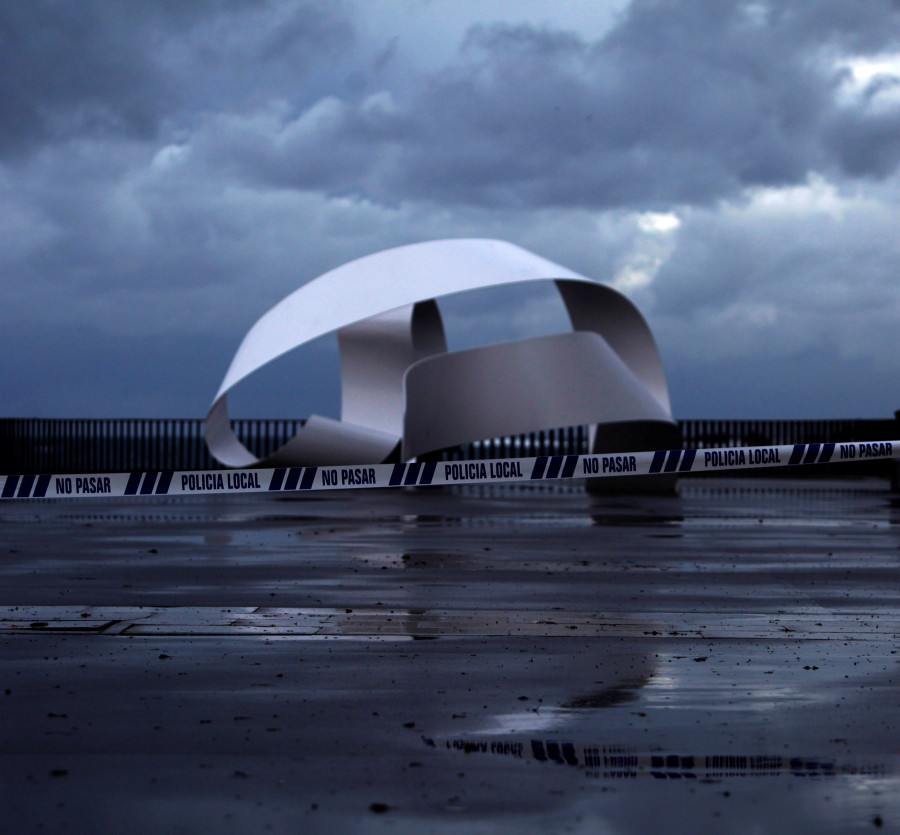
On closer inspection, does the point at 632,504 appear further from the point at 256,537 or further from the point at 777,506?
the point at 256,537

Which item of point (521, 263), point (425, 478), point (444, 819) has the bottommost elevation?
point (444, 819)

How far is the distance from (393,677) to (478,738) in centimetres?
147

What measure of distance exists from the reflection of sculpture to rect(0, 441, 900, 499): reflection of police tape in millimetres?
13385

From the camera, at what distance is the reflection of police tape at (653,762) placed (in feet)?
16.9

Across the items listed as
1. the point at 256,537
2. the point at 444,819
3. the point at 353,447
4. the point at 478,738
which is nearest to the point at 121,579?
the point at 256,537

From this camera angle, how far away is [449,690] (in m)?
6.76

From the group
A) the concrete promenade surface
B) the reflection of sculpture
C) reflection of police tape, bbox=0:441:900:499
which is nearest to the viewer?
the concrete promenade surface

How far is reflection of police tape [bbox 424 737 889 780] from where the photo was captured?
5164 mm

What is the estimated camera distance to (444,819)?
180 inches

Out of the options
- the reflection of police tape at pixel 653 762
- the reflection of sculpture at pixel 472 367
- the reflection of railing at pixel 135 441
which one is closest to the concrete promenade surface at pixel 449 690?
the reflection of police tape at pixel 653 762

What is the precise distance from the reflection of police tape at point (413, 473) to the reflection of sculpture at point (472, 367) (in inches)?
527

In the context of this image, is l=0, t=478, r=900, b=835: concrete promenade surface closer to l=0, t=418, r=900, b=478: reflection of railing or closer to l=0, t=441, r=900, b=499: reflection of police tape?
l=0, t=441, r=900, b=499: reflection of police tape

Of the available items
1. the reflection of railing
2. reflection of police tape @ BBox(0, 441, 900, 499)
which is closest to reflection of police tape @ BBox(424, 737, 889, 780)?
reflection of police tape @ BBox(0, 441, 900, 499)

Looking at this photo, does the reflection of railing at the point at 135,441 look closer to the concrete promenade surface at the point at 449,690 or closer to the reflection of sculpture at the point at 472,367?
the reflection of sculpture at the point at 472,367
